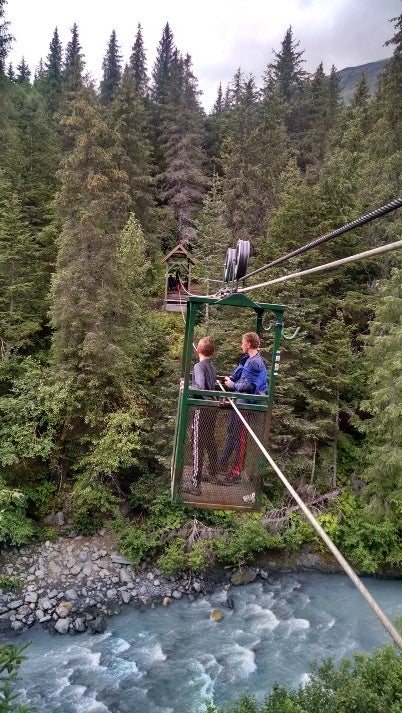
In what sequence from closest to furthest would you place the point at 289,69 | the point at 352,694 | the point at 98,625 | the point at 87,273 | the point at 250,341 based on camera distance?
1. the point at 250,341
2. the point at 352,694
3. the point at 98,625
4. the point at 87,273
5. the point at 289,69

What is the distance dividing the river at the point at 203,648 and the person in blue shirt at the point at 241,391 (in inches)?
316

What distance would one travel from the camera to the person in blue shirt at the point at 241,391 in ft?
17.8

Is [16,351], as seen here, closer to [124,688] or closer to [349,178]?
[124,688]

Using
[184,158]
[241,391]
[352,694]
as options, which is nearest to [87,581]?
[352,694]

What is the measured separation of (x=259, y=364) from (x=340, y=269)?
555 inches

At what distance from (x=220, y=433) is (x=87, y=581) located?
36.9 ft

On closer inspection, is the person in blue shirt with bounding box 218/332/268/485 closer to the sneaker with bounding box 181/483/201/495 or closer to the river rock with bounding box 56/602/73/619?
the sneaker with bounding box 181/483/201/495

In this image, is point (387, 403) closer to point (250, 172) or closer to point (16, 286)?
point (16, 286)

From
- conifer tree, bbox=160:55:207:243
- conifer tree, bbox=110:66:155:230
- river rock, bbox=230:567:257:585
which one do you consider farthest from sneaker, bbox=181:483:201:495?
conifer tree, bbox=160:55:207:243

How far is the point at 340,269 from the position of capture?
18312mm

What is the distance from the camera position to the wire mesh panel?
5.32 metres

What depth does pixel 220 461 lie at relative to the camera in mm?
5629

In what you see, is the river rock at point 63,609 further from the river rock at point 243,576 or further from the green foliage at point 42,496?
the river rock at point 243,576

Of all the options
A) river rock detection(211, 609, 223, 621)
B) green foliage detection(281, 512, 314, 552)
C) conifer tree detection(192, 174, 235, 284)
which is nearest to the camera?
river rock detection(211, 609, 223, 621)
